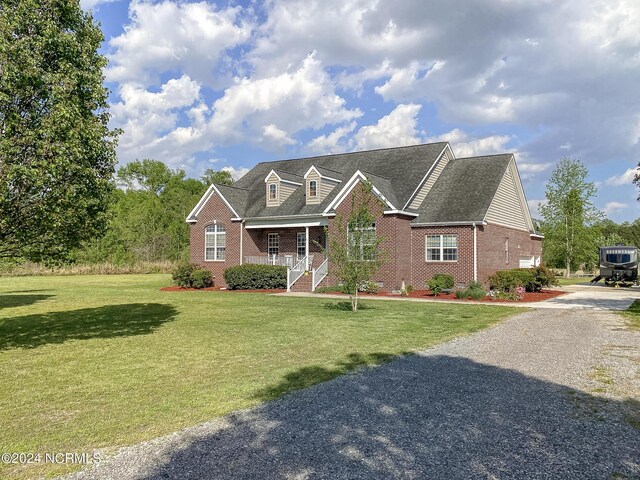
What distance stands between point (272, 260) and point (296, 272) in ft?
13.1

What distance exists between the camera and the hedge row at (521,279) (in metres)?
22.1

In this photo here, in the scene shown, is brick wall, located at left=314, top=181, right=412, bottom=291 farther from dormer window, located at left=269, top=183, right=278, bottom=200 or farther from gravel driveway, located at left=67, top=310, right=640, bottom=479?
gravel driveway, located at left=67, top=310, right=640, bottom=479

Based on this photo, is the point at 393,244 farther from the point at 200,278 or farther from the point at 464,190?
the point at 200,278

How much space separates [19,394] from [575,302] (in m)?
20.5

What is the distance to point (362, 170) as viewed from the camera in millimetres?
31109

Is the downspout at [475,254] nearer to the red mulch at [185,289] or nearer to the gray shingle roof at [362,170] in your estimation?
the gray shingle roof at [362,170]

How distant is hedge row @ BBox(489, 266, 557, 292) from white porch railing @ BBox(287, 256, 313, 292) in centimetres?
1039

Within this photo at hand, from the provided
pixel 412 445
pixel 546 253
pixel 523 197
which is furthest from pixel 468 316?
pixel 546 253

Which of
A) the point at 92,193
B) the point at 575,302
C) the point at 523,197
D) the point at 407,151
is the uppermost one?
the point at 407,151

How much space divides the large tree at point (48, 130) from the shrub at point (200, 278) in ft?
61.3

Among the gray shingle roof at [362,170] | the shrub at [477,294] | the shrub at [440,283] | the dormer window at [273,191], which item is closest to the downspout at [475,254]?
the shrub at [440,283]

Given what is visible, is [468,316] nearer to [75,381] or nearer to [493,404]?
[493,404]

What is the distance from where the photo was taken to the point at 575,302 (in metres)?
20.5

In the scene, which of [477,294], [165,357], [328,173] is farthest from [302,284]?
[165,357]
